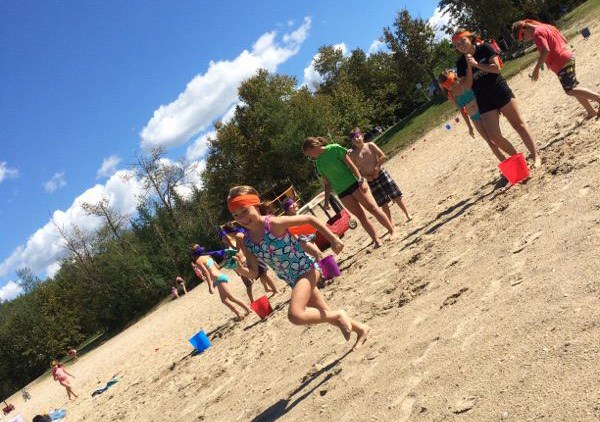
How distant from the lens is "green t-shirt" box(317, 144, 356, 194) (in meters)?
8.03

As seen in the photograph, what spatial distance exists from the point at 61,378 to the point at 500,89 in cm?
1482

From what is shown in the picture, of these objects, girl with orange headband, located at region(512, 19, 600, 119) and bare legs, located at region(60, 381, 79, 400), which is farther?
bare legs, located at region(60, 381, 79, 400)

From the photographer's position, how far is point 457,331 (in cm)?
384

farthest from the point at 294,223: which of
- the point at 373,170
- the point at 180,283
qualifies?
the point at 180,283

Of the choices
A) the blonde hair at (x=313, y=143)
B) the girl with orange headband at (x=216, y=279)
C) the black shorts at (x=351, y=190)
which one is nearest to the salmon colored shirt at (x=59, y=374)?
the girl with orange headband at (x=216, y=279)

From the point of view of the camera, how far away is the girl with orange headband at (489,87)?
22.5ft

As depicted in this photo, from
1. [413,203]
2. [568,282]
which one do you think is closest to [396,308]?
[568,282]

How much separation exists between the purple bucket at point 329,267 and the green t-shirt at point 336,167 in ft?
4.52

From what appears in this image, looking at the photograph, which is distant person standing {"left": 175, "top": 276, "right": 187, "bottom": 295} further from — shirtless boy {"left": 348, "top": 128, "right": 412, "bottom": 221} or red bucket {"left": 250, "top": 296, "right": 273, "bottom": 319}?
shirtless boy {"left": 348, "top": 128, "right": 412, "bottom": 221}

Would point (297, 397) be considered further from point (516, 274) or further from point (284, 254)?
point (516, 274)

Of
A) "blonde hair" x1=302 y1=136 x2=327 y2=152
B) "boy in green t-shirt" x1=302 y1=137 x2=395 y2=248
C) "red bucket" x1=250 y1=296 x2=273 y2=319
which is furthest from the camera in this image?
"red bucket" x1=250 y1=296 x2=273 y2=319

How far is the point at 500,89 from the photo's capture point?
7.02 meters

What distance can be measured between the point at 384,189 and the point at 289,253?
450 centimetres

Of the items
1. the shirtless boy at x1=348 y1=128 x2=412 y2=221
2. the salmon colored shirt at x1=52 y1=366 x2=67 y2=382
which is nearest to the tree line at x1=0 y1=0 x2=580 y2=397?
the salmon colored shirt at x1=52 y1=366 x2=67 y2=382
